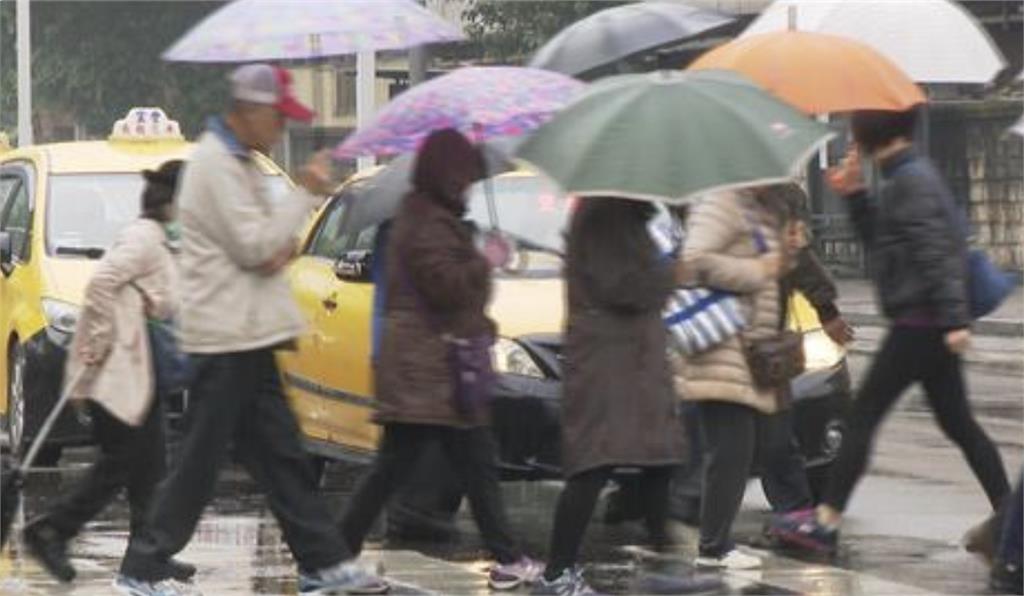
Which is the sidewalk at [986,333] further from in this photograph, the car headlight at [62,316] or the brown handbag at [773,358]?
the brown handbag at [773,358]

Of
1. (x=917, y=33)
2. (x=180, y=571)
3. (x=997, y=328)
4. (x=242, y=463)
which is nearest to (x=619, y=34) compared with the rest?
(x=917, y=33)

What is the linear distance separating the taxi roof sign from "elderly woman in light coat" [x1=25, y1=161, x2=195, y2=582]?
5.76 meters

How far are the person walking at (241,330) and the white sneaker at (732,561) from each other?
1451 millimetres

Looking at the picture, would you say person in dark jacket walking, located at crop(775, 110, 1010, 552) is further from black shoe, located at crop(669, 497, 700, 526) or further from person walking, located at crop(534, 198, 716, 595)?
person walking, located at crop(534, 198, 716, 595)

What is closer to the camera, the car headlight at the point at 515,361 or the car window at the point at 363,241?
the car headlight at the point at 515,361

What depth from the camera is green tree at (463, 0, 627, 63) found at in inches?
1405

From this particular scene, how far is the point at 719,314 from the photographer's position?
29.2ft

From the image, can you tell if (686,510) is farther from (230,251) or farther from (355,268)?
(230,251)

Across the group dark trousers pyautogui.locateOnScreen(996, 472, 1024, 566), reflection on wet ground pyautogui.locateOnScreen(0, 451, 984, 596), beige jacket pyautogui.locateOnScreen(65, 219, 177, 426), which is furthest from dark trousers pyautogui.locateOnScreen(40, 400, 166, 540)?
dark trousers pyautogui.locateOnScreen(996, 472, 1024, 566)

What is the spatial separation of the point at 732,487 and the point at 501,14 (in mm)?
27239

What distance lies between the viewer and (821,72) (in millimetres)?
9203

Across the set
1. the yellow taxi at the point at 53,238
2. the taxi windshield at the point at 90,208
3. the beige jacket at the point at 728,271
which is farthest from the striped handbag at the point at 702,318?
the taxi windshield at the point at 90,208

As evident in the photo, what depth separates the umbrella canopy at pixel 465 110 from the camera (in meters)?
8.90

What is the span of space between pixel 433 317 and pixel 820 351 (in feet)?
9.82
